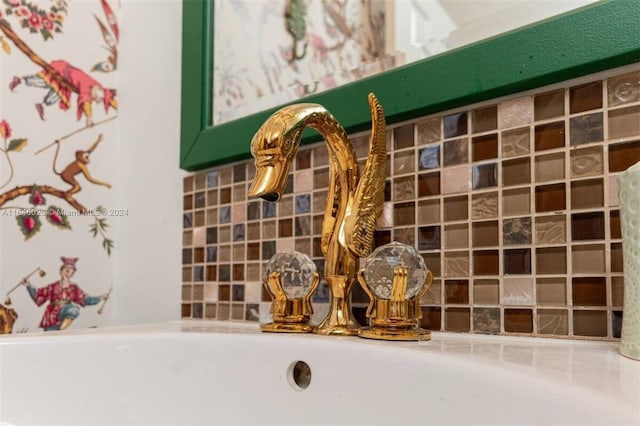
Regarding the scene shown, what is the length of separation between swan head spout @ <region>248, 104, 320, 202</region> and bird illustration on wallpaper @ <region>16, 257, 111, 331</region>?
55cm

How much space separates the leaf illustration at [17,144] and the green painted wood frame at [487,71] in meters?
0.29

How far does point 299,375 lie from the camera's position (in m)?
0.54

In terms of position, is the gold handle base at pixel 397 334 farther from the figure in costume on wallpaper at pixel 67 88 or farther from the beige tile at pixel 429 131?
the figure in costume on wallpaper at pixel 67 88

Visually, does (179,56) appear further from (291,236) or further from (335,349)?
(335,349)

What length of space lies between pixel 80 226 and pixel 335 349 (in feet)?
A: 2.07

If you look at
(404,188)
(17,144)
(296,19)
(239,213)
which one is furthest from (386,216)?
(17,144)

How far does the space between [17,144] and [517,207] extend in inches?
29.5

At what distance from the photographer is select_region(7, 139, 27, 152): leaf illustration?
91 centimetres

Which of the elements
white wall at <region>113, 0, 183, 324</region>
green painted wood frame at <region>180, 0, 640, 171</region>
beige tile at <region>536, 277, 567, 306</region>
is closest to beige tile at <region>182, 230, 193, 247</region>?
white wall at <region>113, 0, 183, 324</region>

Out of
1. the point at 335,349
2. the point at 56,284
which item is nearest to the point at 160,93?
the point at 56,284

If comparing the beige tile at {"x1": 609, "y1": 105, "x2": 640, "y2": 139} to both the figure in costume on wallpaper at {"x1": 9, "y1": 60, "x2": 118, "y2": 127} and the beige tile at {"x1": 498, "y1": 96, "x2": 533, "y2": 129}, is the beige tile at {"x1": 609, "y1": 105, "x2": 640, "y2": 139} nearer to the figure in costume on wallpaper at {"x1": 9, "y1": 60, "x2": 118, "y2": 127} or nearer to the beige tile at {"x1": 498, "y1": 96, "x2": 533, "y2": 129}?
the beige tile at {"x1": 498, "y1": 96, "x2": 533, "y2": 129}

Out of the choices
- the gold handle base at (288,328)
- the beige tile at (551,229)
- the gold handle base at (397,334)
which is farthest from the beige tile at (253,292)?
the beige tile at (551,229)

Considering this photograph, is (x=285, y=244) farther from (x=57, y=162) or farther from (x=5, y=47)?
(x=5, y=47)

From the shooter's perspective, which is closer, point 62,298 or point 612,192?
point 612,192
